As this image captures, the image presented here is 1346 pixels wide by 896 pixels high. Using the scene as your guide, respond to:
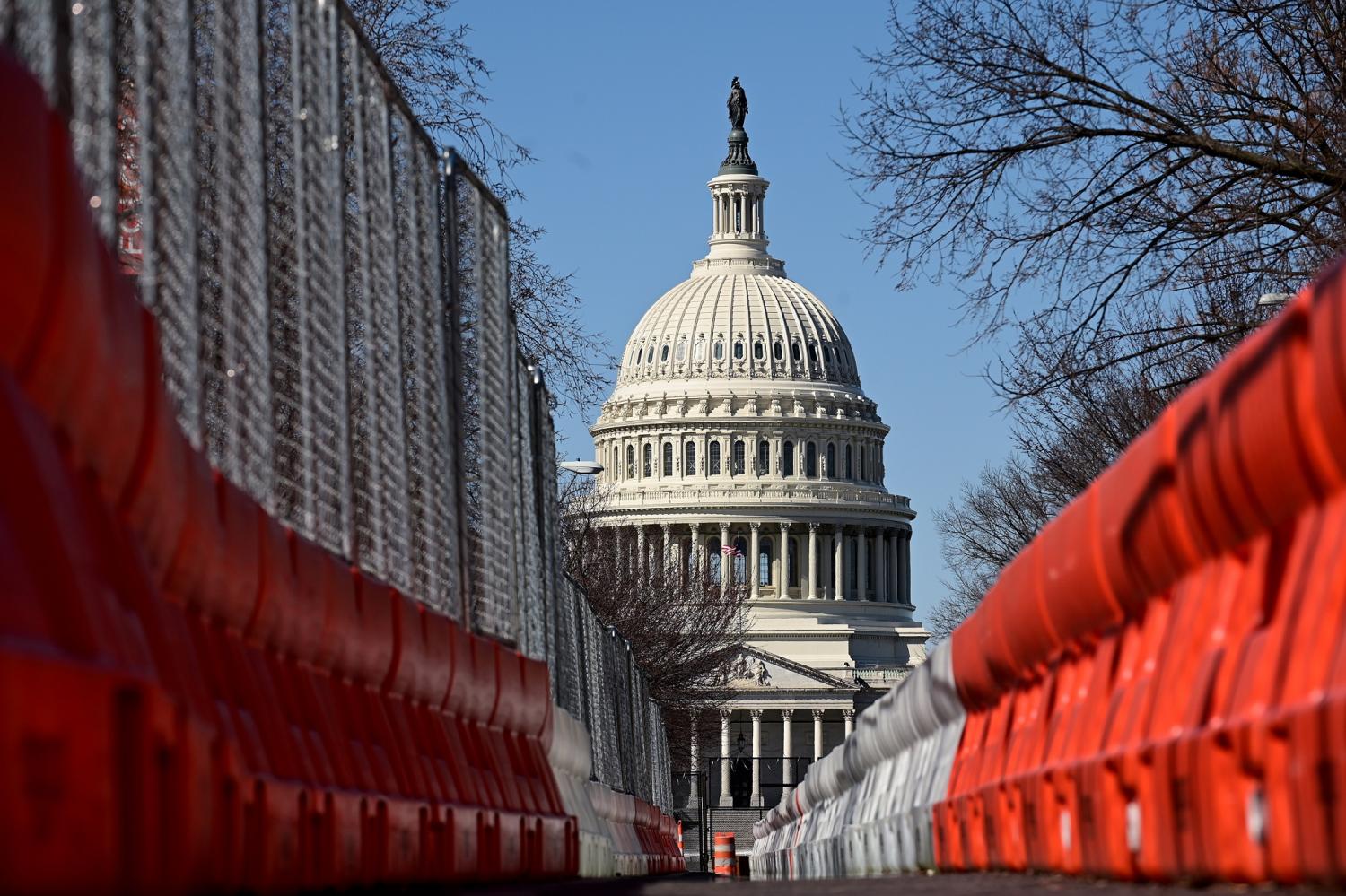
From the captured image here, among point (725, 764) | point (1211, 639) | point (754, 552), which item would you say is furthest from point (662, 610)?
point (754, 552)

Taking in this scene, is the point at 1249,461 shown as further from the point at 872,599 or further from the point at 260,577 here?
the point at 872,599

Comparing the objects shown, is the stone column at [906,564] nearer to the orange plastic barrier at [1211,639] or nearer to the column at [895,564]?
the column at [895,564]

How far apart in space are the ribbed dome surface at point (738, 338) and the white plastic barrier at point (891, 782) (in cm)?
14948

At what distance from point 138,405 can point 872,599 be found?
173189 mm

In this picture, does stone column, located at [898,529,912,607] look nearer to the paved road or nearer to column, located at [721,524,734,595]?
column, located at [721,524,734,595]

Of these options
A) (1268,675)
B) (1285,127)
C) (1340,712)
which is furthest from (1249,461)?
(1285,127)

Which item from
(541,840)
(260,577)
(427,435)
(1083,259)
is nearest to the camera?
(260,577)

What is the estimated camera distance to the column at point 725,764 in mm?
156000

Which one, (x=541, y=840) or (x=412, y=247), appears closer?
(x=412, y=247)

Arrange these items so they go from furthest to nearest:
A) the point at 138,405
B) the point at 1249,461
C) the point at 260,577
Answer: the point at 260,577, the point at 1249,461, the point at 138,405

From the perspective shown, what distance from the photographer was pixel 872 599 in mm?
178750

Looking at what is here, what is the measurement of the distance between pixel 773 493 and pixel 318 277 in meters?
164

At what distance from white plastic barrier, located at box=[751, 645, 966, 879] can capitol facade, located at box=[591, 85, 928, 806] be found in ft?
433

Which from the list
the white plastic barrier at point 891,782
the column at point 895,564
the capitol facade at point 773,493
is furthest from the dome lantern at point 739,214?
the white plastic barrier at point 891,782
